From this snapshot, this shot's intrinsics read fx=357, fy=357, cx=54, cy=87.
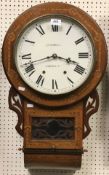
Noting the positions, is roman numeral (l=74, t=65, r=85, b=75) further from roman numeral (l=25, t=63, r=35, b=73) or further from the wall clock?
roman numeral (l=25, t=63, r=35, b=73)

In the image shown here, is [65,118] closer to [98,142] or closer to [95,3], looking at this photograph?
[98,142]

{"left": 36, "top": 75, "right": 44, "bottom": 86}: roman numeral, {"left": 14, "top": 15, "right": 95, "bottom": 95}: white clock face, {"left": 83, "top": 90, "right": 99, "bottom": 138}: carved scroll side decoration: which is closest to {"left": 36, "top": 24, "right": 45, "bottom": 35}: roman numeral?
{"left": 14, "top": 15, "right": 95, "bottom": 95}: white clock face

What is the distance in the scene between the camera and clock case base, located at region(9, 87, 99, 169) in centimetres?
105

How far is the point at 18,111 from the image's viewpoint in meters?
1.07

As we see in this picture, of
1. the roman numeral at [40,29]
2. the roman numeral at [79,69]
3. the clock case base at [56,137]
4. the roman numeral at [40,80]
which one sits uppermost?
the roman numeral at [40,29]

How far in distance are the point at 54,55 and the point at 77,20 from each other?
0.39ft

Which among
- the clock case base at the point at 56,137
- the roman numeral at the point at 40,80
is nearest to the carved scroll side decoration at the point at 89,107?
the clock case base at the point at 56,137

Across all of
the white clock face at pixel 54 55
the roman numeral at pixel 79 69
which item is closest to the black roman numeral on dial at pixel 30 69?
the white clock face at pixel 54 55

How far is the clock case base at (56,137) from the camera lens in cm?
105

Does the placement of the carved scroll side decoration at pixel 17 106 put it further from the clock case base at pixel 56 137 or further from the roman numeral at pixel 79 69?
the roman numeral at pixel 79 69

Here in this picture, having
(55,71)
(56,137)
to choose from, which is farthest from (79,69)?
(56,137)

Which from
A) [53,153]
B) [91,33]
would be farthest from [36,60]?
[53,153]

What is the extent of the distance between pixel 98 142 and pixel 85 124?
0.16 meters

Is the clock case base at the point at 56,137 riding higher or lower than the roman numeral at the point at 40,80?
lower
